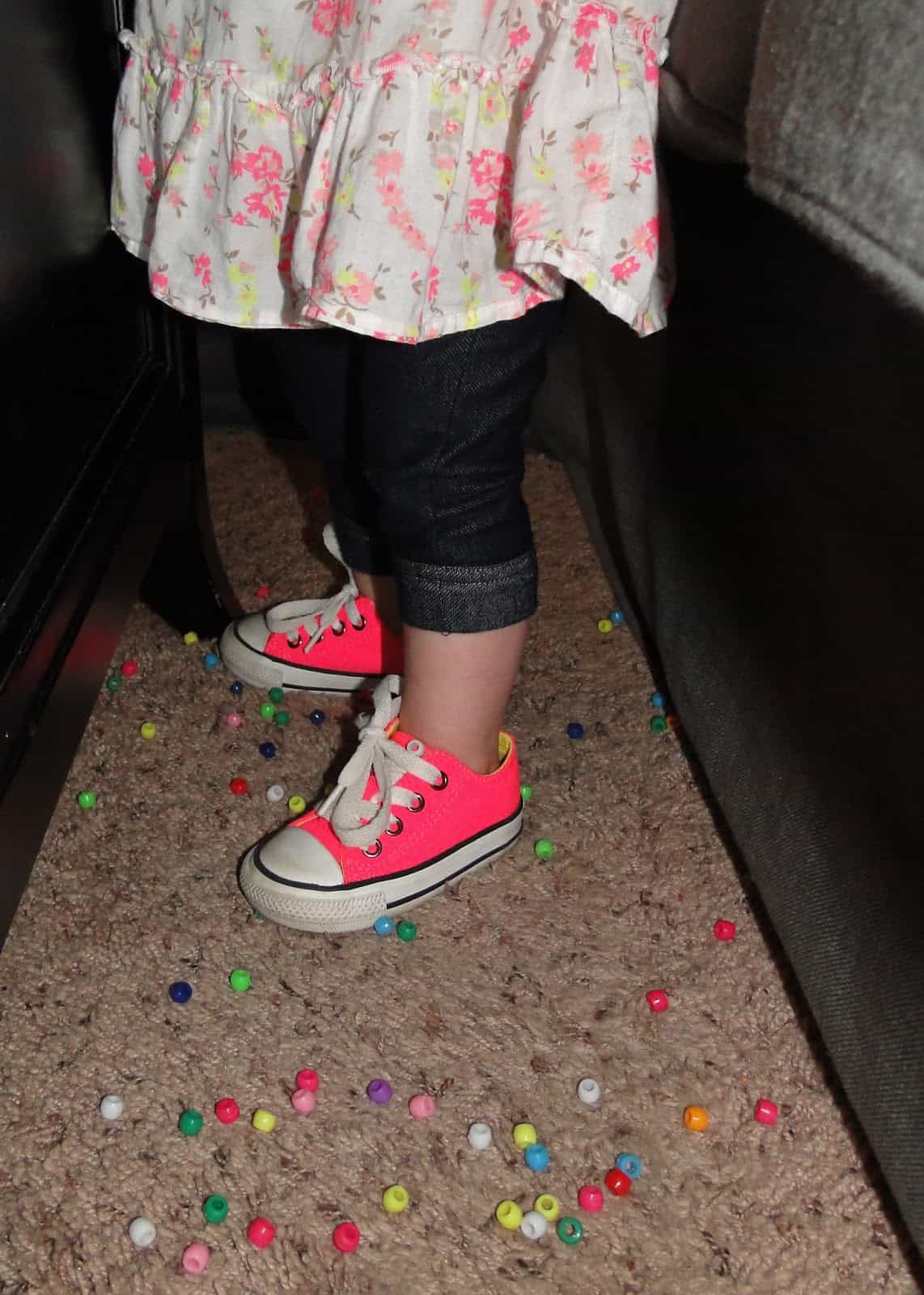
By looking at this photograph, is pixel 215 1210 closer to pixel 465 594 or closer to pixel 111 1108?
pixel 111 1108

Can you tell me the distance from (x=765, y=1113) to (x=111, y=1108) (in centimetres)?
39

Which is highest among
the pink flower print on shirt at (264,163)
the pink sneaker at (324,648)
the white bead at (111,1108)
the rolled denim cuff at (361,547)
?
the pink flower print on shirt at (264,163)

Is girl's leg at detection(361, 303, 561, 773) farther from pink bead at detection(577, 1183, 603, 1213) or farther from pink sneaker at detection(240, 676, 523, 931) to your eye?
pink bead at detection(577, 1183, 603, 1213)

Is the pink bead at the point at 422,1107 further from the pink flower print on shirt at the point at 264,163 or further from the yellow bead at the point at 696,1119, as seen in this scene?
the pink flower print on shirt at the point at 264,163

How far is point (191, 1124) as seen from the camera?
1.97 feet

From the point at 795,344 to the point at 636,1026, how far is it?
44 cm

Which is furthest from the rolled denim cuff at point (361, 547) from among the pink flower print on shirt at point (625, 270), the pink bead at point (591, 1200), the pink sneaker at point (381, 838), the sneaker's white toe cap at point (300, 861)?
the pink bead at point (591, 1200)

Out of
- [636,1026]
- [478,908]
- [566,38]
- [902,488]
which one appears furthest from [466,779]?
[566,38]

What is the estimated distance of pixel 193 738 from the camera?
2.86 ft

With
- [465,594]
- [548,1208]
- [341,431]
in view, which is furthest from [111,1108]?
[341,431]

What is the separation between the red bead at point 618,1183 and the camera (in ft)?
1.94

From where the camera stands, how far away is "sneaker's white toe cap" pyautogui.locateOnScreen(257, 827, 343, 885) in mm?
716

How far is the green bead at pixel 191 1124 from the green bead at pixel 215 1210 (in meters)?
0.04

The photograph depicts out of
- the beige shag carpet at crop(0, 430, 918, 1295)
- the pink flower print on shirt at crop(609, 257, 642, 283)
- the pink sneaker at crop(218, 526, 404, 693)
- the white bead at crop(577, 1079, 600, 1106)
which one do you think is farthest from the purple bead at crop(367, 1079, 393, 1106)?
the pink flower print on shirt at crop(609, 257, 642, 283)
